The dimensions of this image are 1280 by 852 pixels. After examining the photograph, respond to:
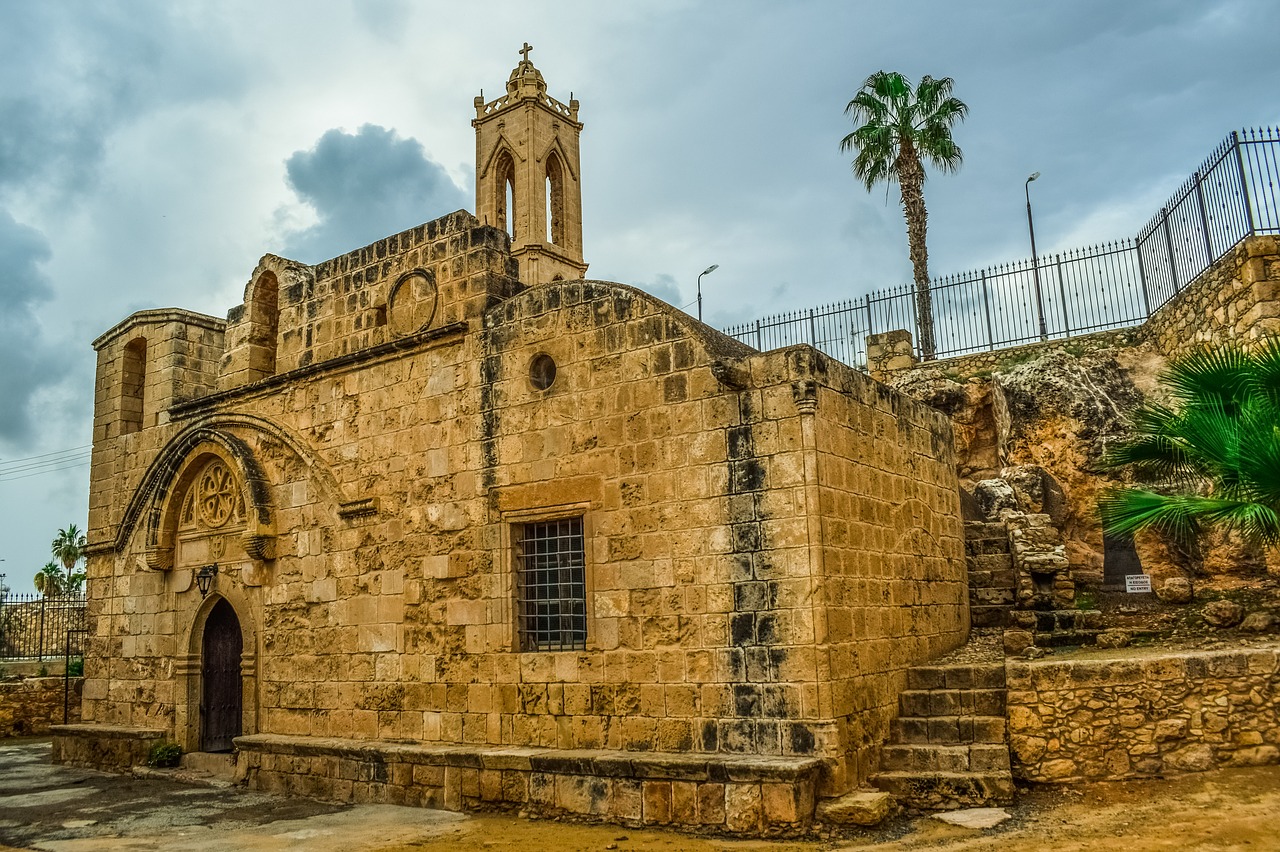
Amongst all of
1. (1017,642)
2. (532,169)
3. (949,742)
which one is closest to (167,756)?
(949,742)

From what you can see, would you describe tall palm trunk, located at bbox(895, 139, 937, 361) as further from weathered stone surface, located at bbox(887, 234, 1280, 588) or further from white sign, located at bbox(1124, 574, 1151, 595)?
white sign, located at bbox(1124, 574, 1151, 595)

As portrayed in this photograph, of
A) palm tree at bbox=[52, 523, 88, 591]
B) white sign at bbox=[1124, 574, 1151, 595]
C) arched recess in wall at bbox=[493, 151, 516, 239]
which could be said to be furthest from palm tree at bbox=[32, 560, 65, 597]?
white sign at bbox=[1124, 574, 1151, 595]

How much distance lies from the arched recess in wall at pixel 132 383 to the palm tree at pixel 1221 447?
12721mm

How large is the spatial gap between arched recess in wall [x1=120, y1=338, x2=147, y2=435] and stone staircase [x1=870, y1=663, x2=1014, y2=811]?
11.4 meters

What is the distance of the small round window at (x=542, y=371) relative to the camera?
906 cm

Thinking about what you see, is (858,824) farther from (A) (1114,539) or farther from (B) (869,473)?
(A) (1114,539)

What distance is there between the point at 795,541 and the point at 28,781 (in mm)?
10071

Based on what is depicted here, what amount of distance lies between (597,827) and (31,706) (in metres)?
14.5

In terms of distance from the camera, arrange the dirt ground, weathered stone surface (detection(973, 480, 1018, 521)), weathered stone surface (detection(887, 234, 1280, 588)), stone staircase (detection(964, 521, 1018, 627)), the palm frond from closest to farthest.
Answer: the dirt ground < the palm frond < stone staircase (detection(964, 521, 1018, 627)) < weathered stone surface (detection(973, 480, 1018, 521)) < weathered stone surface (detection(887, 234, 1280, 588))

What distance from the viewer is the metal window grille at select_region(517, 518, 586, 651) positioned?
28.3 feet

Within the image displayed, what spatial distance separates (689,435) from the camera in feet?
26.2

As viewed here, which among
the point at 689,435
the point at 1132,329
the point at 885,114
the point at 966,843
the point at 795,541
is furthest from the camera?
the point at 885,114

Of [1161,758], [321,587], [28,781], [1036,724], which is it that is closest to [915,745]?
[1036,724]

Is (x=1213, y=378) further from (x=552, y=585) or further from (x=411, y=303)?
(x=411, y=303)
